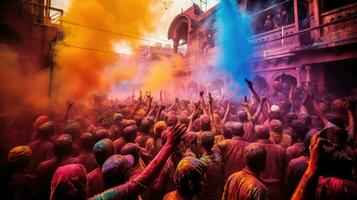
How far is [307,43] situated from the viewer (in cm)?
1073

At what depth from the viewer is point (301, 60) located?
1059 centimetres

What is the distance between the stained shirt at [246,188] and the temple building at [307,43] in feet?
31.1

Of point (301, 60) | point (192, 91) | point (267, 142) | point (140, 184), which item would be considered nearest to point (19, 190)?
point (140, 184)

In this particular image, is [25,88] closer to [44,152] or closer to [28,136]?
[28,136]

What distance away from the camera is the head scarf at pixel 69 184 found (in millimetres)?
1836

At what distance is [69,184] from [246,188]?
1816 millimetres

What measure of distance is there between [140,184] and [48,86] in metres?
15.5

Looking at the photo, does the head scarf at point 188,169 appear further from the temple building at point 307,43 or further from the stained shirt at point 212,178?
the temple building at point 307,43

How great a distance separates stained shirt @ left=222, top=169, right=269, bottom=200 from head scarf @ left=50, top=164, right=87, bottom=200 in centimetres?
162

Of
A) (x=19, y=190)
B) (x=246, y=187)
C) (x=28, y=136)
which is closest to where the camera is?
(x=246, y=187)

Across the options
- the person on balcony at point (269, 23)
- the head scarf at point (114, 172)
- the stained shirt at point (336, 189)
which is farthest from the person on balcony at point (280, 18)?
the head scarf at point (114, 172)

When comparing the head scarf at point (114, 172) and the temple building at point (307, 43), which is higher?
the temple building at point (307, 43)

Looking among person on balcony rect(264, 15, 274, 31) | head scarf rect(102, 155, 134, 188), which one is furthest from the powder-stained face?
person on balcony rect(264, 15, 274, 31)

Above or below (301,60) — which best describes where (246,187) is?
below
